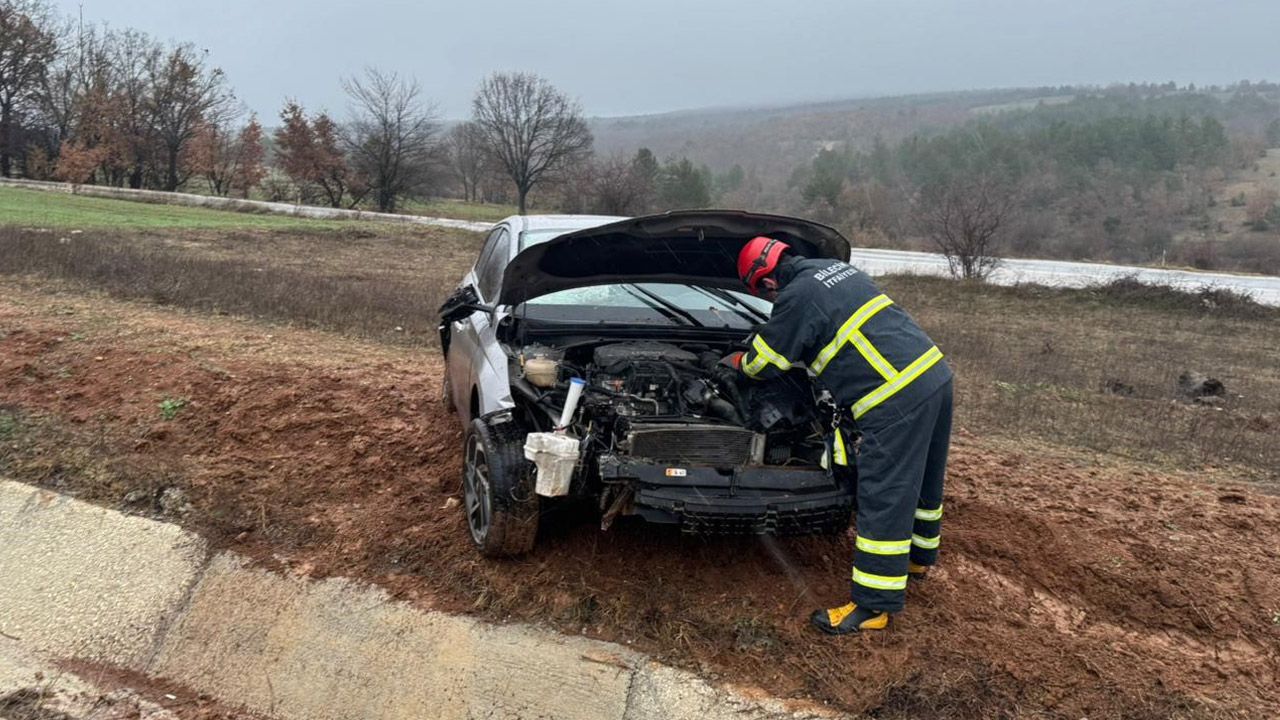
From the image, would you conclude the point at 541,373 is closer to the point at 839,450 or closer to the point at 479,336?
the point at 479,336

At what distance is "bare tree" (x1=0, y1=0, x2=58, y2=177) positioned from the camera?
45344 millimetres

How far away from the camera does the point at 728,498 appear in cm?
348

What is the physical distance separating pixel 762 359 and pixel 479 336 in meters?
2.04

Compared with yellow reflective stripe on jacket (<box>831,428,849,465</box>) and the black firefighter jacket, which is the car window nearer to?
the black firefighter jacket

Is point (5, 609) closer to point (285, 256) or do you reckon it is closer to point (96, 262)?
point (96, 262)

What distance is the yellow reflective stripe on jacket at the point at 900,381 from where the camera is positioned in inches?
134

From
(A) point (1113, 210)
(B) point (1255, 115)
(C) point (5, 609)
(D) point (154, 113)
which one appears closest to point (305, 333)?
(C) point (5, 609)

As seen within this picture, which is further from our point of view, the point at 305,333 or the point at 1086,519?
the point at 305,333

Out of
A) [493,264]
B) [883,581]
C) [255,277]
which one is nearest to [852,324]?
[883,581]

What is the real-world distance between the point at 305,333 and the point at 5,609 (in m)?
5.91

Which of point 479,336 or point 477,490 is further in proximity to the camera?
point 479,336

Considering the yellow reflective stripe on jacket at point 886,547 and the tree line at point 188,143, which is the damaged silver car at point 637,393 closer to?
the yellow reflective stripe on jacket at point 886,547

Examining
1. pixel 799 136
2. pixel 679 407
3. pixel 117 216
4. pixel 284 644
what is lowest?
pixel 284 644

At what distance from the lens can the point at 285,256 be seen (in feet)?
71.1
